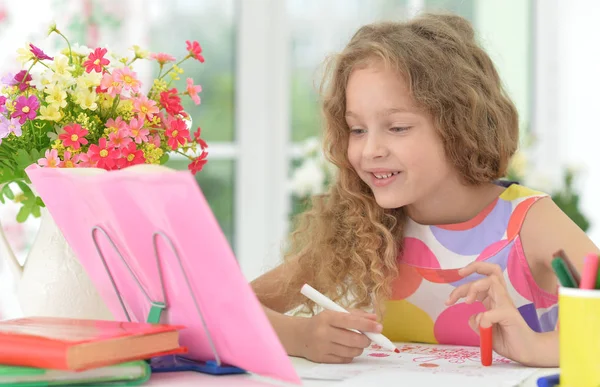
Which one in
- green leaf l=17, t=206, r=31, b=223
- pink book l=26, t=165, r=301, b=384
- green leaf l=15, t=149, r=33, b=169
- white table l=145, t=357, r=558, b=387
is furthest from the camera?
green leaf l=17, t=206, r=31, b=223

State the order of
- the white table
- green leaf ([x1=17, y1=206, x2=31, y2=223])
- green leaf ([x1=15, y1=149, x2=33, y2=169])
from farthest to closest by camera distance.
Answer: green leaf ([x1=17, y1=206, x2=31, y2=223]) → green leaf ([x1=15, y1=149, x2=33, y2=169]) → the white table

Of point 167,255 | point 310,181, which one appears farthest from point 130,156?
point 310,181

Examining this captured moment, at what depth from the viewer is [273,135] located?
10.5 feet

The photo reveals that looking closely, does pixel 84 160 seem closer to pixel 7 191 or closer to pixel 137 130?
pixel 137 130

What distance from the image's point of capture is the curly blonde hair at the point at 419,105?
1359mm

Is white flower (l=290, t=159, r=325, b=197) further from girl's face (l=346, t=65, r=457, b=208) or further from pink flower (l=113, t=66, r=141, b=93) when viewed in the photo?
pink flower (l=113, t=66, r=141, b=93)

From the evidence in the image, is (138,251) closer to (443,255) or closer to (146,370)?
(146,370)

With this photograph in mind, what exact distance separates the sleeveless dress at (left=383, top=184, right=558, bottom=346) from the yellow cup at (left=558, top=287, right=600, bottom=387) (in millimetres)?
508

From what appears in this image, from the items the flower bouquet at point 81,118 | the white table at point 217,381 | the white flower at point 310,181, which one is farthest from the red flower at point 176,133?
the white flower at point 310,181

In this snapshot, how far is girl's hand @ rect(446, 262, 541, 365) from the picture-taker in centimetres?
102

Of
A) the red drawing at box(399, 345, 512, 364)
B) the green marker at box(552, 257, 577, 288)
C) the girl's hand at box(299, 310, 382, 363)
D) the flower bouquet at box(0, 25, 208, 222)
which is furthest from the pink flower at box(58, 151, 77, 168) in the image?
the green marker at box(552, 257, 577, 288)

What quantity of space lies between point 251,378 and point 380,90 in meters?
0.57

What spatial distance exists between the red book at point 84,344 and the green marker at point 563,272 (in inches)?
14.9

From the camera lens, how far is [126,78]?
1135 millimetres
